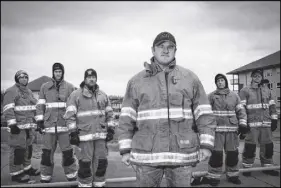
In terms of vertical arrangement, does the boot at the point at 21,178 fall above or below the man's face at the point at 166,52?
below

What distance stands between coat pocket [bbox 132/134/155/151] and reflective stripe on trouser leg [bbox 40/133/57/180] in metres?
2.83

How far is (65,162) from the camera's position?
4.61 metres

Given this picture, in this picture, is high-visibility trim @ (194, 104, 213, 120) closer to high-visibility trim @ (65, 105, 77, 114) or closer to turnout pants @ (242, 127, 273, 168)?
high-visibility trim @ (65, 105, 77, 114)

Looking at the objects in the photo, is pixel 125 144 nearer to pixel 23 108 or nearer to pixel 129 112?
pixel 129 112

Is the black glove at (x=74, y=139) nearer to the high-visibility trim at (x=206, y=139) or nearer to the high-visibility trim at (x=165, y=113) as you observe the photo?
the high-visibility trim at (x=165, y=113)

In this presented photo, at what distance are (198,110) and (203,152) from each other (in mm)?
401

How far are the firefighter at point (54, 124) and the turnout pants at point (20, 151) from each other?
50cm

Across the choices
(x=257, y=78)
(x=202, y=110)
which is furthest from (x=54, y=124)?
(x=257, y=78)

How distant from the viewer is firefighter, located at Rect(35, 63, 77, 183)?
181 inches

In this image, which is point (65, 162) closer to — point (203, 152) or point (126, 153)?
point (126, 153)

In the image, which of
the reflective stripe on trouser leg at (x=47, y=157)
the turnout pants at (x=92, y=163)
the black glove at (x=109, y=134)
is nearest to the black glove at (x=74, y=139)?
the turnout pants at (x=92, y=163)

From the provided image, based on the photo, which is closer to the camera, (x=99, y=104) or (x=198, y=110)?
(x=198, y=110)

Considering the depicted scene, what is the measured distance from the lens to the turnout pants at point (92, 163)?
159 inches

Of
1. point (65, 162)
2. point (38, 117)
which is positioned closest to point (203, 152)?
point (65, 162)
